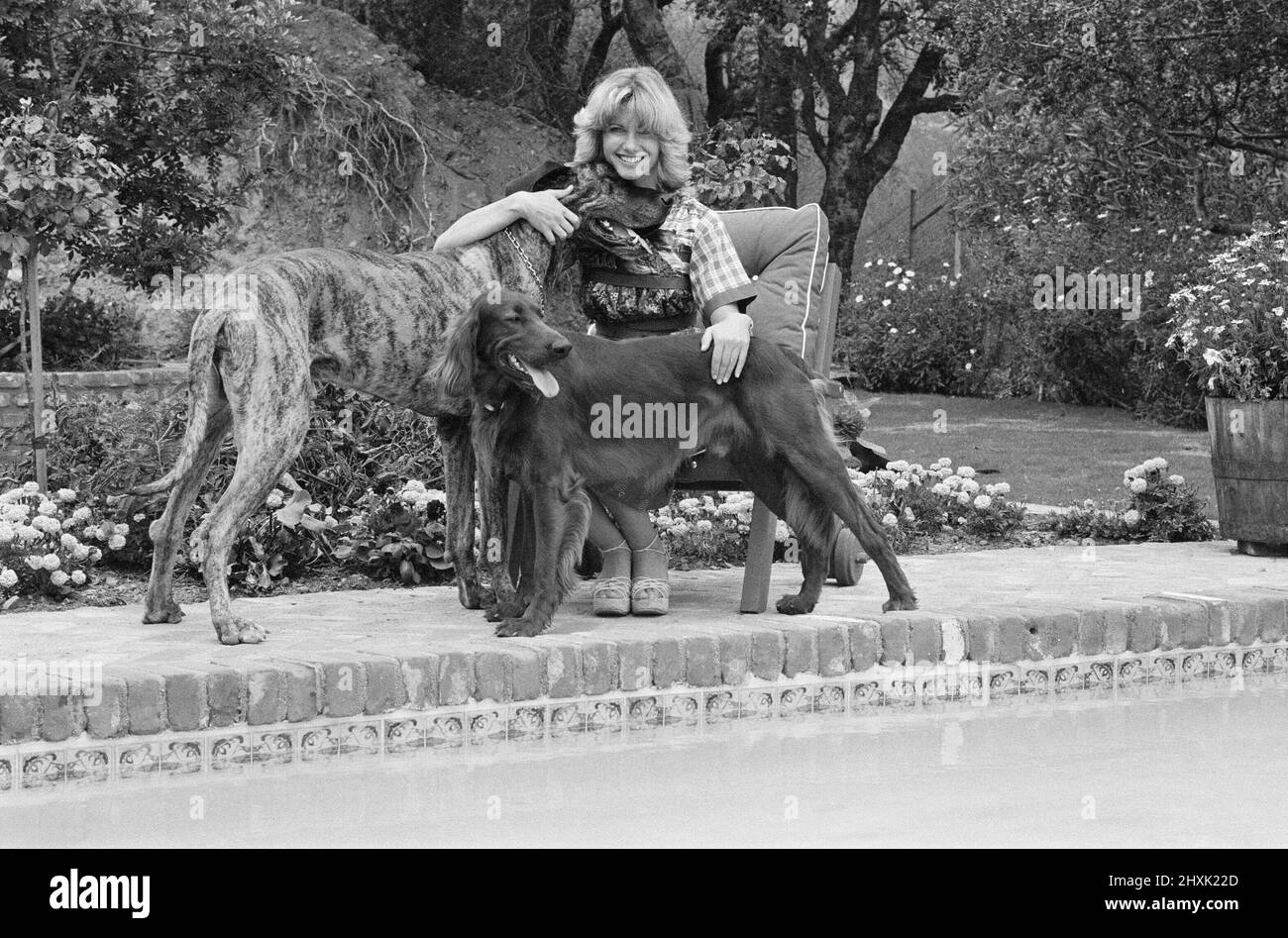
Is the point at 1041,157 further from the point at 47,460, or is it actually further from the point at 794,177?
the point at 47,460

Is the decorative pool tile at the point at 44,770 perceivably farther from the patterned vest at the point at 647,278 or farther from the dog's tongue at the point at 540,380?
the patterned vest at the point at 647,278

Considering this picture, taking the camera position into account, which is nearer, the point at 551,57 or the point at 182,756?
the point at 182,756

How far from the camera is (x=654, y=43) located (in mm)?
16500

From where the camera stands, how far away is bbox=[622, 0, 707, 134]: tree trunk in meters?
16.3

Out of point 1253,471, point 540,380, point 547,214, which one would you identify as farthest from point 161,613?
point 1253,471

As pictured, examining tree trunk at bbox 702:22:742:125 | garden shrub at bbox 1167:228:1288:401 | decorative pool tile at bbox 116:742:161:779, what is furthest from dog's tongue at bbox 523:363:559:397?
tree trunk at bbox 702:22:742:125

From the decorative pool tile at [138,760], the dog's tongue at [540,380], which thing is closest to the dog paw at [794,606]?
the dog's tongue at [540,380]

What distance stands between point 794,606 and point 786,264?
46.5 inches

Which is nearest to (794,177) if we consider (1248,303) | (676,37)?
(676,37)

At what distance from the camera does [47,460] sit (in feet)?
20.9

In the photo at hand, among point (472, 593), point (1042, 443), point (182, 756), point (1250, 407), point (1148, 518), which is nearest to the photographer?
point (182, 756)

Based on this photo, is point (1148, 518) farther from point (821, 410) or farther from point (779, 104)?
point (779, 104)

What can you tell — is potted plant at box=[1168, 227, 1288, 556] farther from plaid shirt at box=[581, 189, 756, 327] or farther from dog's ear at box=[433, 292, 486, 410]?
dog's ear at box=[433, 292, 486, 410]

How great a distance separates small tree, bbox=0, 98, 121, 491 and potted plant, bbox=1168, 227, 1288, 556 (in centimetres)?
448
